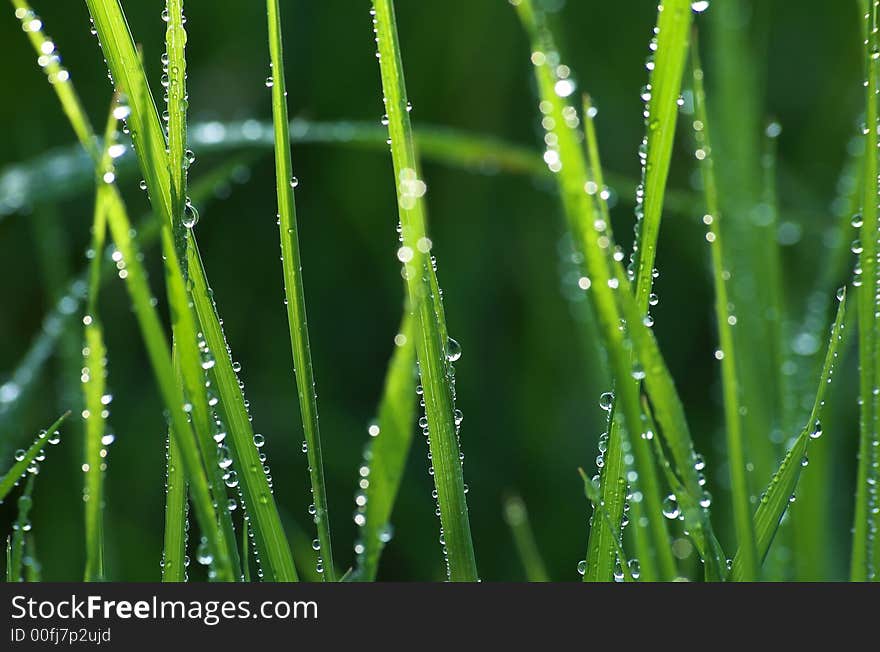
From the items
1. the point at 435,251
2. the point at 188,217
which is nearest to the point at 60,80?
the point at 188,217

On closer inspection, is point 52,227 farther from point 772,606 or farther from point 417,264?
point 772,606

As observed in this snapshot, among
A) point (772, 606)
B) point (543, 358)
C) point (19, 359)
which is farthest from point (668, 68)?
point (19, 359)

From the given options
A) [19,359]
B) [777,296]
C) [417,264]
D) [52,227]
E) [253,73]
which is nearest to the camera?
[417,264]

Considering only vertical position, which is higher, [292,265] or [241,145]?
[241,145]

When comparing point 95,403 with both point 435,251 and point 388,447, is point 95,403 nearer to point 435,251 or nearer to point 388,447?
point 388,447

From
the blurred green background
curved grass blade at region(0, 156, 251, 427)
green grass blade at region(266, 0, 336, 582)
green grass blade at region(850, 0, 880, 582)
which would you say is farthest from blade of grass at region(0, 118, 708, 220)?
green grass blade at region(850, 0, 880, 582)

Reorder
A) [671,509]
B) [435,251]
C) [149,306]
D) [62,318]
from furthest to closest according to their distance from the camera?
[435,251]
[62,318]
[671,509]
[149,306]

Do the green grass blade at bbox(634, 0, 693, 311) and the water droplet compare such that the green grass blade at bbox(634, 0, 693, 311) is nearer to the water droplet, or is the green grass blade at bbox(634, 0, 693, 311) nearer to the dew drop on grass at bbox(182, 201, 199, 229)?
the water droplet

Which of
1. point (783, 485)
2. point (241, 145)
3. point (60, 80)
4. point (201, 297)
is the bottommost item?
point (783, 485)
